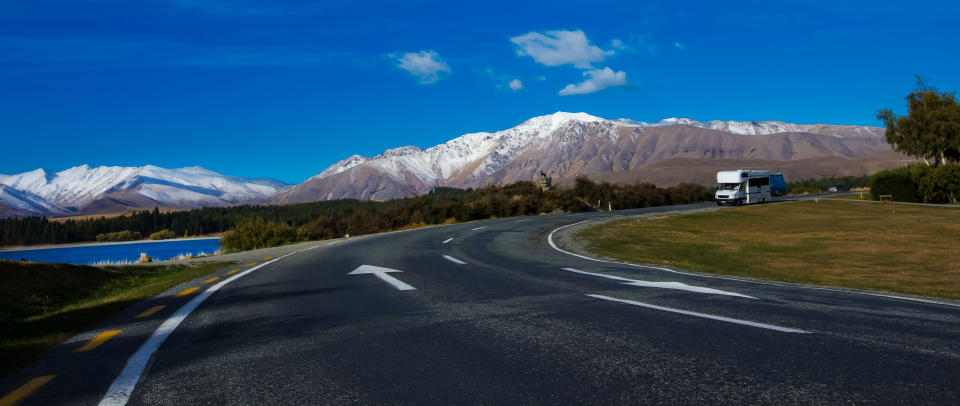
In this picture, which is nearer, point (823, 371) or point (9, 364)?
point (823, 371)

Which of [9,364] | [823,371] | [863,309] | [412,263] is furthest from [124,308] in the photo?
[863,309]

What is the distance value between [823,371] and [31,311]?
964 centimetres

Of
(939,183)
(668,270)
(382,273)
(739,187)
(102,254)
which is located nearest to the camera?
(382,273)

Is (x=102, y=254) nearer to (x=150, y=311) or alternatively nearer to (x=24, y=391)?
(x=150, y=311)

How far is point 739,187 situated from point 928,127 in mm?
29086

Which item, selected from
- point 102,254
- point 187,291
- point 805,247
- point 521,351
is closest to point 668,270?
point 521,351

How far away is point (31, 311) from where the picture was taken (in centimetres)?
777

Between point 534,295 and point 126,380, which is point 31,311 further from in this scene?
point 534,295

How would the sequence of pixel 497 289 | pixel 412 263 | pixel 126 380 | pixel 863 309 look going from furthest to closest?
pixel 412 263, pixel 497 289, pixel 863 309, pixel 126 380

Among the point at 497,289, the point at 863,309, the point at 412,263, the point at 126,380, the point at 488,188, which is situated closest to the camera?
the point at 126,380

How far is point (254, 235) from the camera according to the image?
99.2ft

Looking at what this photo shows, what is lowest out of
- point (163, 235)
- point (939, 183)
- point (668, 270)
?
point (163, 235)

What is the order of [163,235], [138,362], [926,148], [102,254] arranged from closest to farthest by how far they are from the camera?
[138,362]
[102,254]
[926,148]
[163,235]

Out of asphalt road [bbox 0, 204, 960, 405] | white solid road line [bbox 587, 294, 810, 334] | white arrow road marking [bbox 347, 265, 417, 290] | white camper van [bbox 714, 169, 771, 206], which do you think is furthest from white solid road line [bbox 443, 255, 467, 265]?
white camper van [bbox 714, 169, 771, 206]
